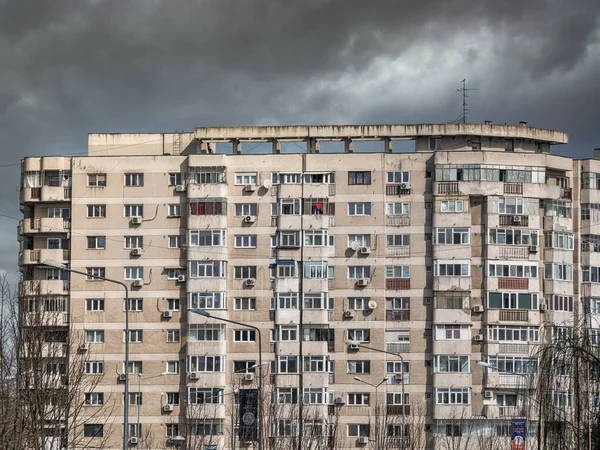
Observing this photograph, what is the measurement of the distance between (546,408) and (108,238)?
64.4m

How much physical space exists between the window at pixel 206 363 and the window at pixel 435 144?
2512 centimetres

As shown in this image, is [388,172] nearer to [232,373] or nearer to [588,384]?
[232,373]

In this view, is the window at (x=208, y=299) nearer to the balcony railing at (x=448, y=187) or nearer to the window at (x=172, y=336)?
the window at (x=172, y=336)

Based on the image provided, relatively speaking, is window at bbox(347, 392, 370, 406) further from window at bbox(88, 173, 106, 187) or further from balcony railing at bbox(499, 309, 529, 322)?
window at bbox(88, 173, 106, 187)

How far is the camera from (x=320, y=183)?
10088cm

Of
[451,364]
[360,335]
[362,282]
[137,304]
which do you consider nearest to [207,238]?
[137,304]

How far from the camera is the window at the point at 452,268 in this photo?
99188 millimetres

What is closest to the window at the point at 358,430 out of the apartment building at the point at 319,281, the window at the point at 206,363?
the apartment building at the point at 319,281

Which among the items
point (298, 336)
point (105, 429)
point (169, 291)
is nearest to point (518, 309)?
point (298, 336)

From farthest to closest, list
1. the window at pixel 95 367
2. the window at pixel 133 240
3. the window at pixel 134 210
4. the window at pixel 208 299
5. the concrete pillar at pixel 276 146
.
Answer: the concrete pillar at pixel 276 146, the window at pixel 134 210, the window at pixel 133 240, the window at pixel 95 367, the window at pixel 208 299

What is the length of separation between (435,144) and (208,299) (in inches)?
920

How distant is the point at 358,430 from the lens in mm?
98812

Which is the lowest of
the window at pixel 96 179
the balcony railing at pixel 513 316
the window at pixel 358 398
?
the window at pixel 358 398

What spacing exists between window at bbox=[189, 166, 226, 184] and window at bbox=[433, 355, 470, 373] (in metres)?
22.7
